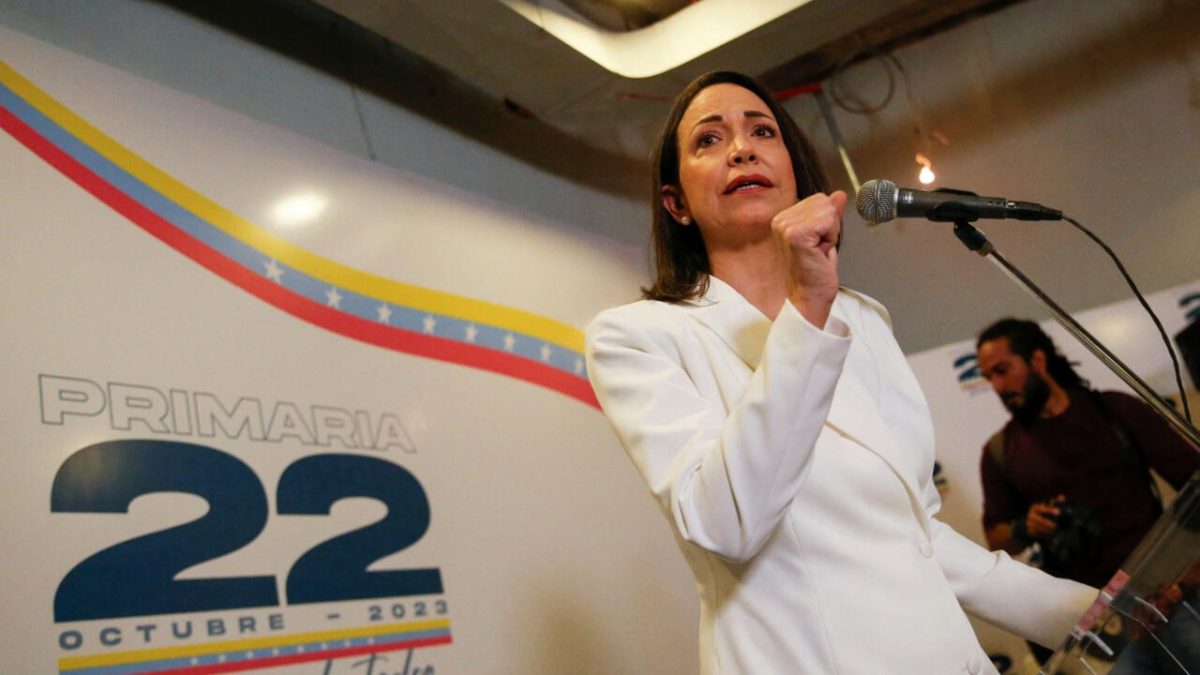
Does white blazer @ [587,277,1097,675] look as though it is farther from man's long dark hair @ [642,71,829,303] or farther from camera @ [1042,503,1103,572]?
camera @ [1042,503,1103,572]

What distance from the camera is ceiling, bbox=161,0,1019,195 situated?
3.20 meters

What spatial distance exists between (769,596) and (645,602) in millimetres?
2200

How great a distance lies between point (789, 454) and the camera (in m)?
1.01

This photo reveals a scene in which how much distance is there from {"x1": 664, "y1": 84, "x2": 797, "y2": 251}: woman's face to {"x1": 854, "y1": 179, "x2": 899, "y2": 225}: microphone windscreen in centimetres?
19

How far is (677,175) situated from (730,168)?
7.5 inches

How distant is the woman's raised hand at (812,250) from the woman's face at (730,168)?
0.42 m

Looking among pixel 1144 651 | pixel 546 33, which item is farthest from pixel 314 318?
pixel 1144 651

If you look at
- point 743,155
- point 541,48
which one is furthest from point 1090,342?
point 541,48

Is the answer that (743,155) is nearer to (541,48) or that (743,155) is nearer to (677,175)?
(677,175)

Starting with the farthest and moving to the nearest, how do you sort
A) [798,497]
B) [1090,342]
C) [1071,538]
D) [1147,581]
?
[1071,538], [1090,342], [798,497], [1147,581]

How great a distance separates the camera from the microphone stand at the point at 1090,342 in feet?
3.91

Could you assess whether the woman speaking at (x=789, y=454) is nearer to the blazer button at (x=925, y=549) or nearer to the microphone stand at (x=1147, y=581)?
the blazer button at (x=925, y=549)

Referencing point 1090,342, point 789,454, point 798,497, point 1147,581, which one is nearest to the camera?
point 1147,581

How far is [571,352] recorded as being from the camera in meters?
3.48
